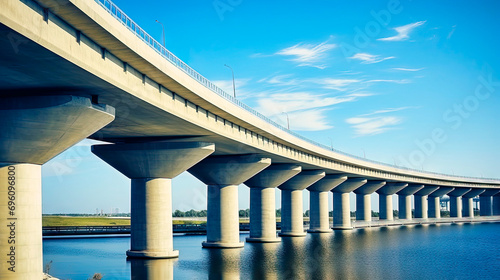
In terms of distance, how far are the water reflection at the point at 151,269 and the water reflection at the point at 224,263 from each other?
308 centimetres

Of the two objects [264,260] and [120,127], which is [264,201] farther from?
[120,127]

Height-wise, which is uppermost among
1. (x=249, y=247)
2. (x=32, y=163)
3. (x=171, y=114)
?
(x=171, y=114)

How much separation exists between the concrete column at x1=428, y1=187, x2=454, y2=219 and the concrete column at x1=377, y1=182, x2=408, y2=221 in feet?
83.3

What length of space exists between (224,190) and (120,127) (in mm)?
21500

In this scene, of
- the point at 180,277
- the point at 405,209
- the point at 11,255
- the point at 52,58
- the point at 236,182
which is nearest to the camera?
the point at 52,58

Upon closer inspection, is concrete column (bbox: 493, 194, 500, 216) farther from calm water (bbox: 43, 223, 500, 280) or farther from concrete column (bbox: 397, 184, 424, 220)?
calm water (bbox: 43, 223, 500, 280)

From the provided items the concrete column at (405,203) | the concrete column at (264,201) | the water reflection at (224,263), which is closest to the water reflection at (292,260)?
the concrete column at (264,201)

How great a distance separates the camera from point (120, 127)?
4350cm

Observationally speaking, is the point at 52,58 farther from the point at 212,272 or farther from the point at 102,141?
the point at 102,141

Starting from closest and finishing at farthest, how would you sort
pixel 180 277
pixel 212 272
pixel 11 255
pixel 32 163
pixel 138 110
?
pixel 11 255
pixel 32 163
pixel 138 110
pixel 180 277
pixel 212 272

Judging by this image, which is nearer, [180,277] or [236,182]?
[180,277]

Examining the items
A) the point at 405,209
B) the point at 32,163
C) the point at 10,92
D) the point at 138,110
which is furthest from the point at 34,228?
the point at 405,209

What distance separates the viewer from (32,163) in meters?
30.7

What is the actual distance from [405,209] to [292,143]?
280ft
